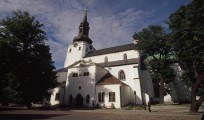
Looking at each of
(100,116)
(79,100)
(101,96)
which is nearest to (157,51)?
(101,96)

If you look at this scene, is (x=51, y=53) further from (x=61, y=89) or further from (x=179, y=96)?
(x=179, y=96)

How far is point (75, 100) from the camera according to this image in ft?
114

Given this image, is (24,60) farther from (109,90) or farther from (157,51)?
(157,51)

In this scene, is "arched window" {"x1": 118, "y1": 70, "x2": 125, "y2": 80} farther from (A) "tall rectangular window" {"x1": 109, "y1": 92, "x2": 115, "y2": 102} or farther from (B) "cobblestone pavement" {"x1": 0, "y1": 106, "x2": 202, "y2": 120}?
(B) "cobblestone pavement" {"x1": 0, "y1": 106, "x2": 202, "y2": 120}

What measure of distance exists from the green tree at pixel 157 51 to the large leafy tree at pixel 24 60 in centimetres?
2014

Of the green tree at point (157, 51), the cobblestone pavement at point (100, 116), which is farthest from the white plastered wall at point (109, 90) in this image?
the cobblestone pavement at point (100, 116)

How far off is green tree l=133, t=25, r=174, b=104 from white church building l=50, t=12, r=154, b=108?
10.7 ft

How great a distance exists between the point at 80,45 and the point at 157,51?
23003 millimetres

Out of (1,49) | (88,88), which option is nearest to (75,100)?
(88,88)

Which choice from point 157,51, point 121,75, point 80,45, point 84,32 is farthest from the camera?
point 84,32

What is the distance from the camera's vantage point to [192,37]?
832 inches

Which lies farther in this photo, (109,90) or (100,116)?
(109,90)

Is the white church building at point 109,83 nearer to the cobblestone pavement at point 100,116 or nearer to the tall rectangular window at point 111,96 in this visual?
the tall rectangular window at point 111,96

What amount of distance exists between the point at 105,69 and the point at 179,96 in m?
18.1
